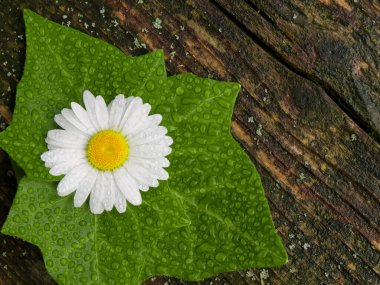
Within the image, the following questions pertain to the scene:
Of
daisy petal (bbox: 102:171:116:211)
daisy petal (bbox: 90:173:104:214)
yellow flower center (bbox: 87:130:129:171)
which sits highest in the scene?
yellow flower center (bbox: 87:130:129:171)

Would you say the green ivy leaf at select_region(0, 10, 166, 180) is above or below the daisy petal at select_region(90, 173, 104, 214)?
above

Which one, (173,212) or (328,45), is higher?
(328,45)

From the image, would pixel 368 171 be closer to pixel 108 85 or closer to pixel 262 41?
pixel 262 41

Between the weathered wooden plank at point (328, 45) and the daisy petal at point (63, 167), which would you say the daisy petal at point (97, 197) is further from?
the weathered wooden plank at point (328, 45)

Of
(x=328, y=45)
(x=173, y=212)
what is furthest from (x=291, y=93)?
(x=173, y=212)

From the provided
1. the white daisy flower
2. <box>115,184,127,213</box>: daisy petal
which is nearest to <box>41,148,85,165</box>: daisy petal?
the white daisy flower

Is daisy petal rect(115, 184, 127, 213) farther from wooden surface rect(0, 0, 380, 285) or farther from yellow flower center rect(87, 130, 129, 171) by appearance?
wooden surface rect(0, 0, 380, 285)

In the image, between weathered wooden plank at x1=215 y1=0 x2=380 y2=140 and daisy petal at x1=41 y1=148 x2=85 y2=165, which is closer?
daisy petal at x1=41 y1=148 x2=85 y2=165

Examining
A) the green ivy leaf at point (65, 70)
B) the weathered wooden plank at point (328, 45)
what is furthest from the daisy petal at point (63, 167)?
the weathered wooden plank at point (328, 45)

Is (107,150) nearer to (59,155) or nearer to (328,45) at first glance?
(59,155)
